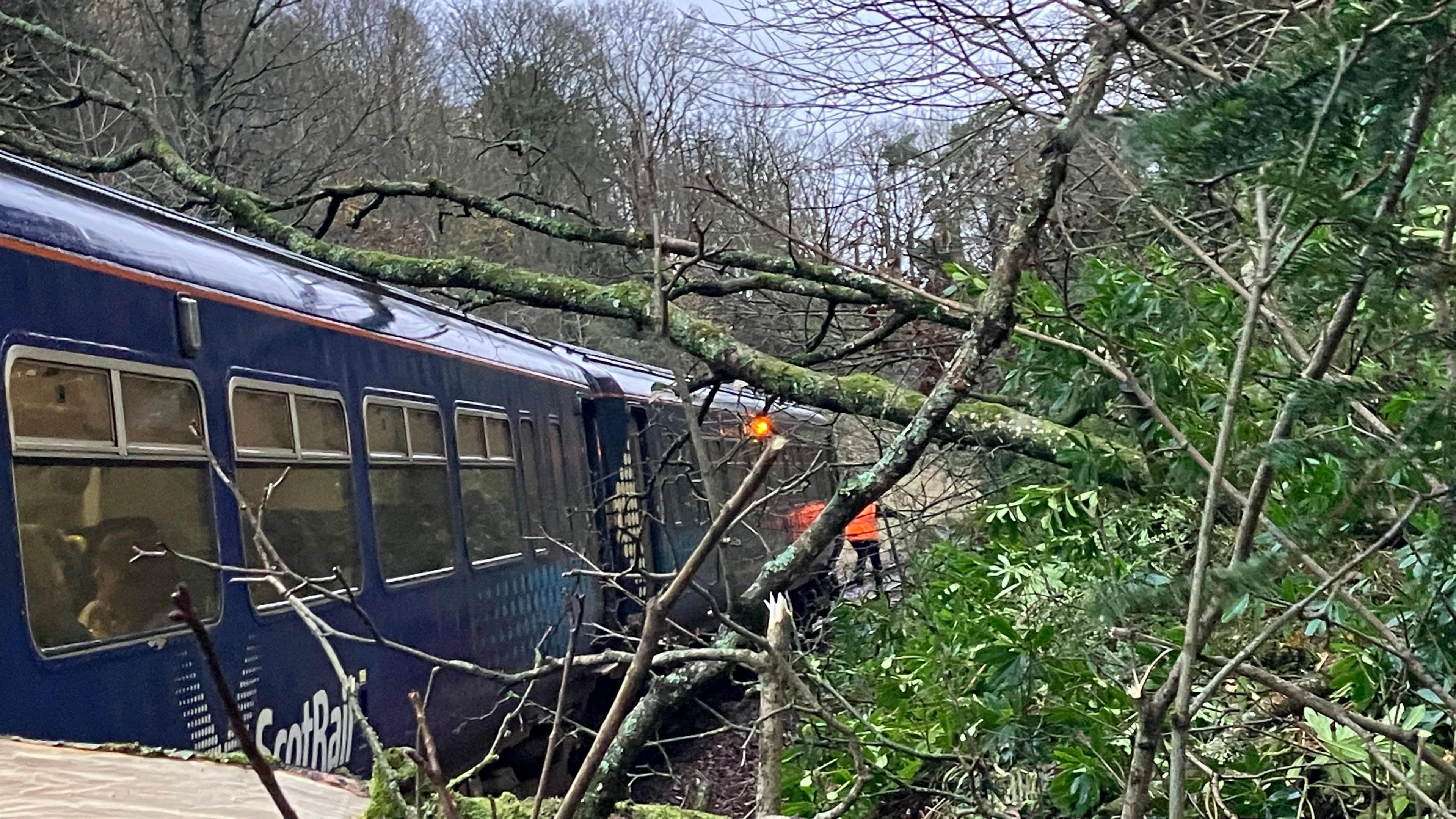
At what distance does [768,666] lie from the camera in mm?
2887

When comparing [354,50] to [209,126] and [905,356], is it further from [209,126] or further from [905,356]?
[905,356]

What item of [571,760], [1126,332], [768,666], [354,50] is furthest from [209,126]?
[768,666]

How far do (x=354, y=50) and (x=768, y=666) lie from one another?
65.2 ft

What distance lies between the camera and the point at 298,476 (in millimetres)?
5203

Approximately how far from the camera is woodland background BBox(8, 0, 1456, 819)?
2191 millimetres

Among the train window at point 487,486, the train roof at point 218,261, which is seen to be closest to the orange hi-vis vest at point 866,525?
the train roof at point 218,261

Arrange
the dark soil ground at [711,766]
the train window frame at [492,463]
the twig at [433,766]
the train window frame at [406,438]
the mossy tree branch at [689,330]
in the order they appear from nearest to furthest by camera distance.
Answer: the twig at [433,766] < the mossy tree branch at [689,330] < the train window frame at [406,438] < the train window frame at [492,463] < the dark soil ground at [711,766]

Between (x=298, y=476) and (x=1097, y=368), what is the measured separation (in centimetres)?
298

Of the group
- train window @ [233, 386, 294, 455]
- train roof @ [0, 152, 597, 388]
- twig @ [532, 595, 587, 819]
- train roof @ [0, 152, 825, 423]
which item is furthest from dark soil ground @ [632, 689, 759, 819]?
twig @ [532, 595, 587, 819]

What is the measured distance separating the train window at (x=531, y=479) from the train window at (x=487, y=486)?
0.57 feet

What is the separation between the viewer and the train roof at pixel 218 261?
4.13 m

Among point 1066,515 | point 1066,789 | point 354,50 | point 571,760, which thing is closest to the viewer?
point 1066,789

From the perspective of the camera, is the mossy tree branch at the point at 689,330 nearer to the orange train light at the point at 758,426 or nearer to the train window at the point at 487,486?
the train window at the point at 487,486

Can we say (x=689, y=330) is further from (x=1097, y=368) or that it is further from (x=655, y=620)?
(x=655, y=620)
